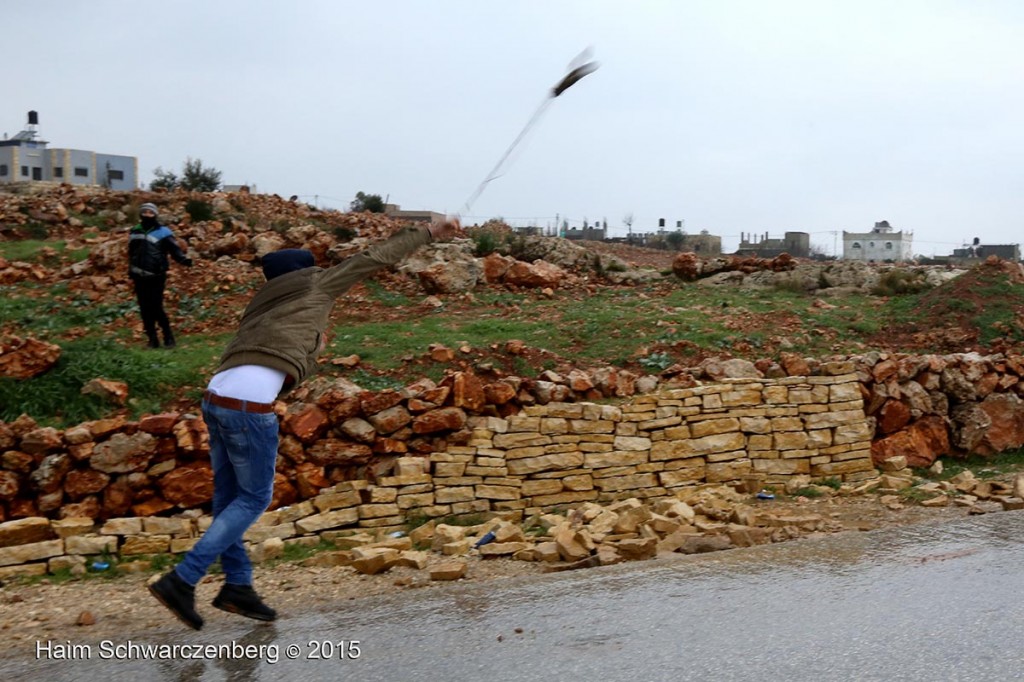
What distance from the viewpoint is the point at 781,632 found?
493 centimetres

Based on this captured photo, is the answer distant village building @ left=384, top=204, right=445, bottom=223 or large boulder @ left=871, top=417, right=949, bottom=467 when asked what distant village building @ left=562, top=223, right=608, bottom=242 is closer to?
distant village building @ left=384, top=204, right=445, bottom=223

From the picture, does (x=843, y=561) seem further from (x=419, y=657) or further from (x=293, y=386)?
(x=293, y=386)

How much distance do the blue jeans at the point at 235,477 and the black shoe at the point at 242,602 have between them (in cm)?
5

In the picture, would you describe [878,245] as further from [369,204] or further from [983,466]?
[983,466]

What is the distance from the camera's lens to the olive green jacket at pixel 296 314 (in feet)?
16.6

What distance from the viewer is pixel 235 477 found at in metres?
5.23

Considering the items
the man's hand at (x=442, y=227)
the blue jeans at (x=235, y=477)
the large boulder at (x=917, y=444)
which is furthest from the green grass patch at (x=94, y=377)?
the large boulder at (x=917, y=444)

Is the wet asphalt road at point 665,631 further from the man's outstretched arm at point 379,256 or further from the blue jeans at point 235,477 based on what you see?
the man's outstretched arm at point 379,256

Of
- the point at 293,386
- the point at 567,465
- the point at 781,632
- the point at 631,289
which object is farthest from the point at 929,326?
the point at 293,386

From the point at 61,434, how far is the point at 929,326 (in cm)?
961

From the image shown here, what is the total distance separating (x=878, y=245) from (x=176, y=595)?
1508 inches

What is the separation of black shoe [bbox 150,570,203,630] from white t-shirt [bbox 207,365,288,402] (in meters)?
0.89

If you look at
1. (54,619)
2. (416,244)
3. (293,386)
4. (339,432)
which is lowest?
(54,619)

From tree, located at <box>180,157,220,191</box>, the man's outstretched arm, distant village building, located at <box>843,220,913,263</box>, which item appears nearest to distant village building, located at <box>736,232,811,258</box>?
distant village building, located at <box>843,220,913,263</box>
